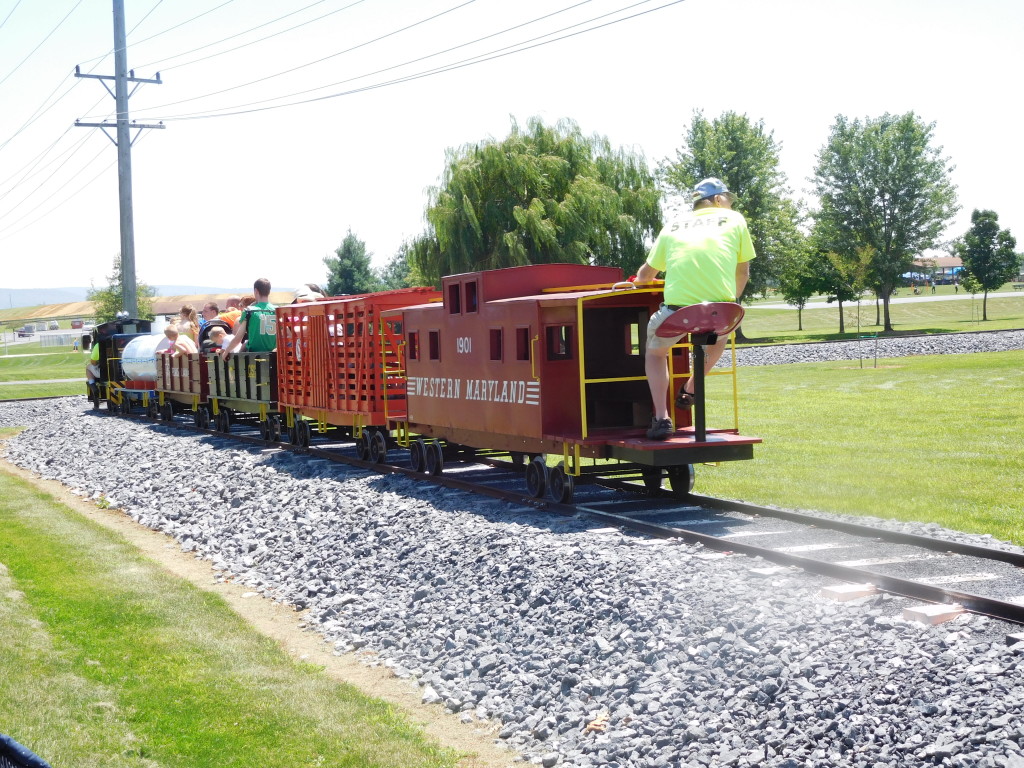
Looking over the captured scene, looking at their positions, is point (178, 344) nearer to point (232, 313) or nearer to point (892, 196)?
point (232, 313)

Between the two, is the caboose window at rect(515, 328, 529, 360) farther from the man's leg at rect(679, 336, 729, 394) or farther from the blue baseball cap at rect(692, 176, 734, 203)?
the blue baseball cap at rect(692, 176, 734, 203)

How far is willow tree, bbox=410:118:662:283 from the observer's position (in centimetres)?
4897

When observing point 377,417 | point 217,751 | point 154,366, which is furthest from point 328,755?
point 154,366

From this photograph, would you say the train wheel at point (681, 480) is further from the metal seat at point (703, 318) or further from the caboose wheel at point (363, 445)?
the caboose wheel at point (363, 445)

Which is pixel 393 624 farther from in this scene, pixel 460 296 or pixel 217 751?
pixel 460 296

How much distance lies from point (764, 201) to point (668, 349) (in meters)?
69.4

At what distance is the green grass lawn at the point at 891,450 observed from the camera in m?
12.1

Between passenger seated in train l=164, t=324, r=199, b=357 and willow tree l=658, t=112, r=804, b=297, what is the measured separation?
5324 centimetres

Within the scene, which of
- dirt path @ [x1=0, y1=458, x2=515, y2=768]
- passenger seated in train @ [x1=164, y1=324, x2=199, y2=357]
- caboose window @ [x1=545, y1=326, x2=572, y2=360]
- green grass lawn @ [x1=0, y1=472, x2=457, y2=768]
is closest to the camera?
green grass lawn @ [x1=0, y1=472, x2=457, y2=768]

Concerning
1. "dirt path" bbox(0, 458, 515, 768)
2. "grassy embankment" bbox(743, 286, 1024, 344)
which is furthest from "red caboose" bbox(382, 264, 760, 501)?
"grassy embankment" bbox(743, 286, 1024, 344)

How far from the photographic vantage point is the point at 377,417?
16.6 m

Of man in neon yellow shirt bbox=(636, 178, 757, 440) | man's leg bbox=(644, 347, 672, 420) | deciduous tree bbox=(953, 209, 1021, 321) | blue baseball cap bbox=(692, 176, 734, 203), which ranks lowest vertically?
man's leg bbox=(644, 347, 672, 420)

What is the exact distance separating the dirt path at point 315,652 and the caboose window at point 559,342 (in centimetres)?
402

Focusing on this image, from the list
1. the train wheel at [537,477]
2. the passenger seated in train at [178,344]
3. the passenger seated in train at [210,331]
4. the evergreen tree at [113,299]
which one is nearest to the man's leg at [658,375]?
the train wheel at [537,477]
